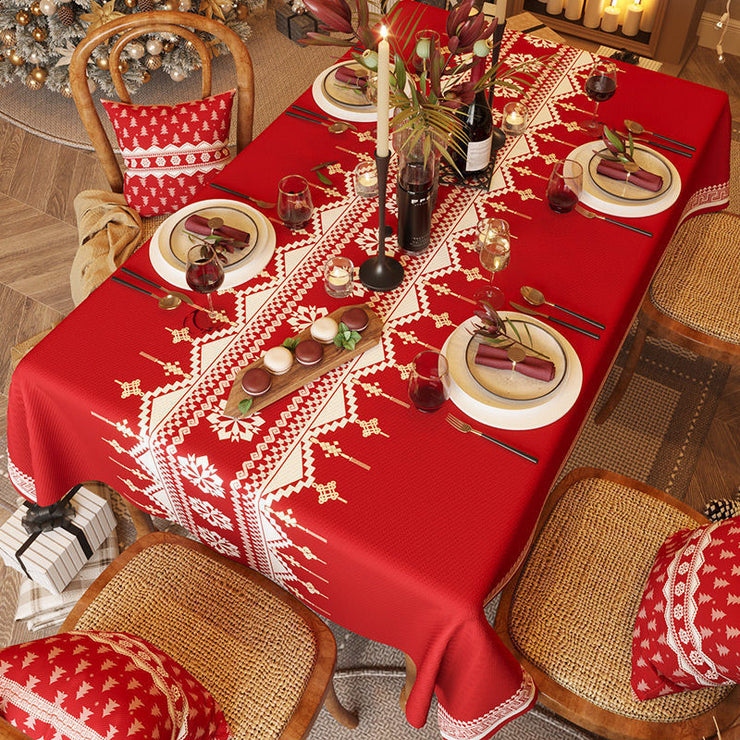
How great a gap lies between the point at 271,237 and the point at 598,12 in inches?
108

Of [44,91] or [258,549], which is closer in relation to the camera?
[258,549]

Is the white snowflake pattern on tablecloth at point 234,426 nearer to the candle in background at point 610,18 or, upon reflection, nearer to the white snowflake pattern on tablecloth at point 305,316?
the white snowflake pattern on tablecloth at point 305,316

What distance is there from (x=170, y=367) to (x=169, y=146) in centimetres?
84

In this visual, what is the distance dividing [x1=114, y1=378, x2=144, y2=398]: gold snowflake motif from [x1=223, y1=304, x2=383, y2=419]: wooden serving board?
0.17 metres

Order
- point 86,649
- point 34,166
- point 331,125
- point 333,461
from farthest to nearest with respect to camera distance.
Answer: point 34,166 → point 331,125 → point 333,461 → point 86,649

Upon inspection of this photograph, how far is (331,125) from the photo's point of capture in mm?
1880

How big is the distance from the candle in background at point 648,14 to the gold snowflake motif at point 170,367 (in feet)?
10.0

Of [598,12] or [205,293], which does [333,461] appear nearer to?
[205,293]

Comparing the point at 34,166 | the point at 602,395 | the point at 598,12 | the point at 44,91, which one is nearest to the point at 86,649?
the point at 602,395

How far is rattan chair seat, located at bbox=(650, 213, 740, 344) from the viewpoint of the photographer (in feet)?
6.25

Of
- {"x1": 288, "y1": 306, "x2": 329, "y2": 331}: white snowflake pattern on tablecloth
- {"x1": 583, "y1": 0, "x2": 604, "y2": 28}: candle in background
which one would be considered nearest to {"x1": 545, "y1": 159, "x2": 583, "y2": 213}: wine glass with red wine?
{"x1": 288, "y1": 306, "x2": 329, "y2": 331}: white snowflake pattern on tablecloth

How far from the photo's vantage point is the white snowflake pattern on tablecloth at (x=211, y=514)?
1.36 meters

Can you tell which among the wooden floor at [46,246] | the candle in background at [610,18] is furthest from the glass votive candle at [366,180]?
the candle in background at [610,18]

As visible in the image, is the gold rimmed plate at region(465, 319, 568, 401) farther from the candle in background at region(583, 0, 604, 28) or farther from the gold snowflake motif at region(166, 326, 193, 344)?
the candle in background at region(583, 0, 604, 28)
